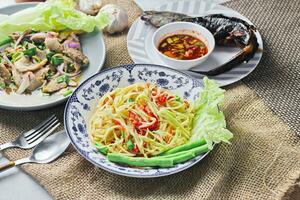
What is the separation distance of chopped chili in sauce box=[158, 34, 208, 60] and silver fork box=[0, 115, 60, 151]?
2.46ft

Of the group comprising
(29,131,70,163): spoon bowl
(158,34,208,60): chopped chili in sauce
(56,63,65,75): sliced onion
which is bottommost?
(29,131,70,163): spoon bowl

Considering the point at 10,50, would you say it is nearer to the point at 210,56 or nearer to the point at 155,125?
the point at 155,125

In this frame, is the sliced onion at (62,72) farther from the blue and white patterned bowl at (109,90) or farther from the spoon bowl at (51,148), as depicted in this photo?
the spoon bowl at (51,148)

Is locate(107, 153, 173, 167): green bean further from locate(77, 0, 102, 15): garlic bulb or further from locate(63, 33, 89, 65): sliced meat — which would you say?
locate(77, 0, 102, 15): garlic bulb

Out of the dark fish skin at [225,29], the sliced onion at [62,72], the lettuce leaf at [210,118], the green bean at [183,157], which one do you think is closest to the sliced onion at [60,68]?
the sliced onion at [62,72]

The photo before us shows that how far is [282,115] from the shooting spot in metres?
2.14

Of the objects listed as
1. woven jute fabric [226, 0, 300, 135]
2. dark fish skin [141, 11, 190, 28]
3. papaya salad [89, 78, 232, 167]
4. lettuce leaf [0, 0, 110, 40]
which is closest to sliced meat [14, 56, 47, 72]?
lettuce leaf [0, 0, 110, 40]

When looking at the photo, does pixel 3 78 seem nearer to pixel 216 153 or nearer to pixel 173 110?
pixel 173 110

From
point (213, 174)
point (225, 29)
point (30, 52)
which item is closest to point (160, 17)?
point (225, 29)

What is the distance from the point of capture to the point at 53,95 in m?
2.16

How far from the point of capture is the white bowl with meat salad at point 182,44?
2.36m

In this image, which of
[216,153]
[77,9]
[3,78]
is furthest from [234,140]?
[77,9]

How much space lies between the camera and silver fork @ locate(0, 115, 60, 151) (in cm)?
197

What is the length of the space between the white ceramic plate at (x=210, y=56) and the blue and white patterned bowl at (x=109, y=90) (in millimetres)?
222
